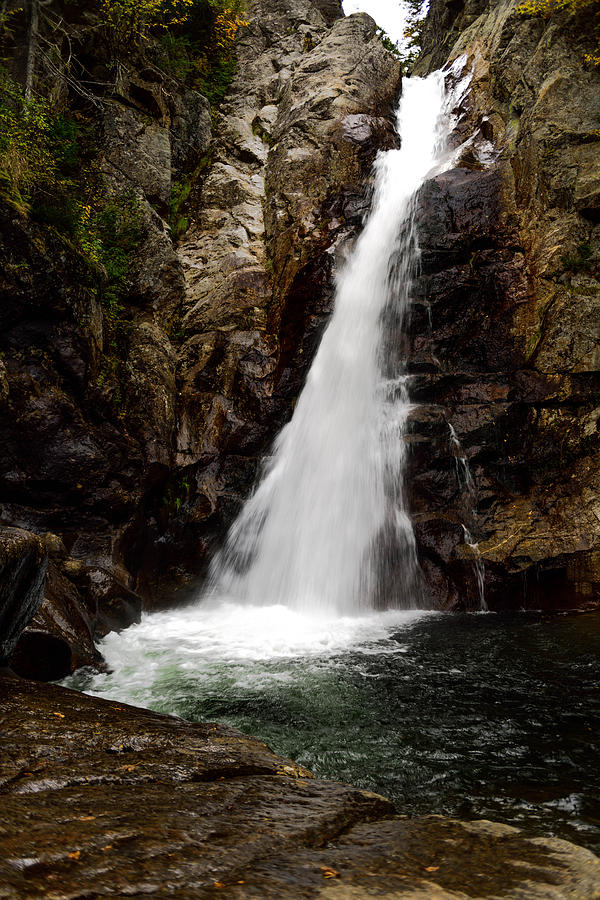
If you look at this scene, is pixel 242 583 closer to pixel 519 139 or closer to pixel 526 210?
pixel 526 210

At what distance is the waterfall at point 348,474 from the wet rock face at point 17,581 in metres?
5.45

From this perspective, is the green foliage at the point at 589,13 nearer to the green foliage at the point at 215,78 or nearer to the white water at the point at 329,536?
the white water at the point at 329,536

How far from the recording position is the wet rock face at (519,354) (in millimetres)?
9258

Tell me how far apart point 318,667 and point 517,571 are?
473 cm

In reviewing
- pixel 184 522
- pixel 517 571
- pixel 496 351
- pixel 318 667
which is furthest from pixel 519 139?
pixel 318 667

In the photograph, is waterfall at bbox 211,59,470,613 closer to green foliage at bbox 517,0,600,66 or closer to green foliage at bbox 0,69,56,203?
green foliage at bbox 517,0,600,66

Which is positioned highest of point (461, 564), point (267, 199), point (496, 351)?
point (267, 199)

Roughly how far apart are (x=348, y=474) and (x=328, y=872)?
8799 mm

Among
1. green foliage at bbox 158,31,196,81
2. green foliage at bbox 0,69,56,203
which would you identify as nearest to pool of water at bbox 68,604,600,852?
green foliage at bbox 0,69,56,203

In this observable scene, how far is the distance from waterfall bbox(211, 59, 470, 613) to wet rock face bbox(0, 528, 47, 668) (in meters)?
5.45

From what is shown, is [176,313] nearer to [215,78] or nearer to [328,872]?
[215,78]

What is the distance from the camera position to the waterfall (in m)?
9.41

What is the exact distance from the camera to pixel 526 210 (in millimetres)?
11398

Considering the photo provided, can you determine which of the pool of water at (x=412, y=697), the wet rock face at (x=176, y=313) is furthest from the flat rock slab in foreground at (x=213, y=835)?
the wet rock face at (x=176, y=313)
